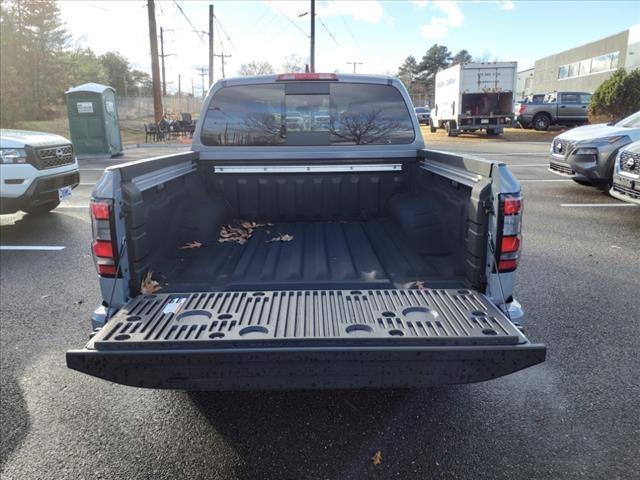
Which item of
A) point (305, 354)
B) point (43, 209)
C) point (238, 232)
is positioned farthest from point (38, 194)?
point (305, 354)

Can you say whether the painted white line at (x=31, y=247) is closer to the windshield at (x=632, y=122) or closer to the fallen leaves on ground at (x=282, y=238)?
the fallen leaves on ground at (x=282, y=238)

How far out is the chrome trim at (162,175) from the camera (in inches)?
111

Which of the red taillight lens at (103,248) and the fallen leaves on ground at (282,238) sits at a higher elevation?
the red taillight lens at (103,248)

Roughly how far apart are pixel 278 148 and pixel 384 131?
3.16ft

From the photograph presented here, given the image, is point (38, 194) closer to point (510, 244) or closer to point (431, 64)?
point (510, 244)

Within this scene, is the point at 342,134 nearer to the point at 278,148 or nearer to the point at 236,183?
the point at 278,148

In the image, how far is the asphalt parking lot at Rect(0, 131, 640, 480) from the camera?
2510mm

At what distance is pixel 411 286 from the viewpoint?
2.91 meters

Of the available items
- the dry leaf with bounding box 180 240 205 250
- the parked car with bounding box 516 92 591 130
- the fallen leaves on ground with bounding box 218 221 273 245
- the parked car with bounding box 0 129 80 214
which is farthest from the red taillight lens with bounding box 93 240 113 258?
the parked car with bounding box 516 92 591 130

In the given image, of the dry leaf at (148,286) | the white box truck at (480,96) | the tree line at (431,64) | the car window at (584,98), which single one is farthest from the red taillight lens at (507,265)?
the tree line at (431,64)

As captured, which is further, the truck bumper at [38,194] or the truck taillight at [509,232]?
the truck bumper at [38,194]

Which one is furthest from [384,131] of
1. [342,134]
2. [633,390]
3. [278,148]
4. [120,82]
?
[120,82]

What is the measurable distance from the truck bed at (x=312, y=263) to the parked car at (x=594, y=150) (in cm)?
651

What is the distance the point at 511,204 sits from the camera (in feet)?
8.21
